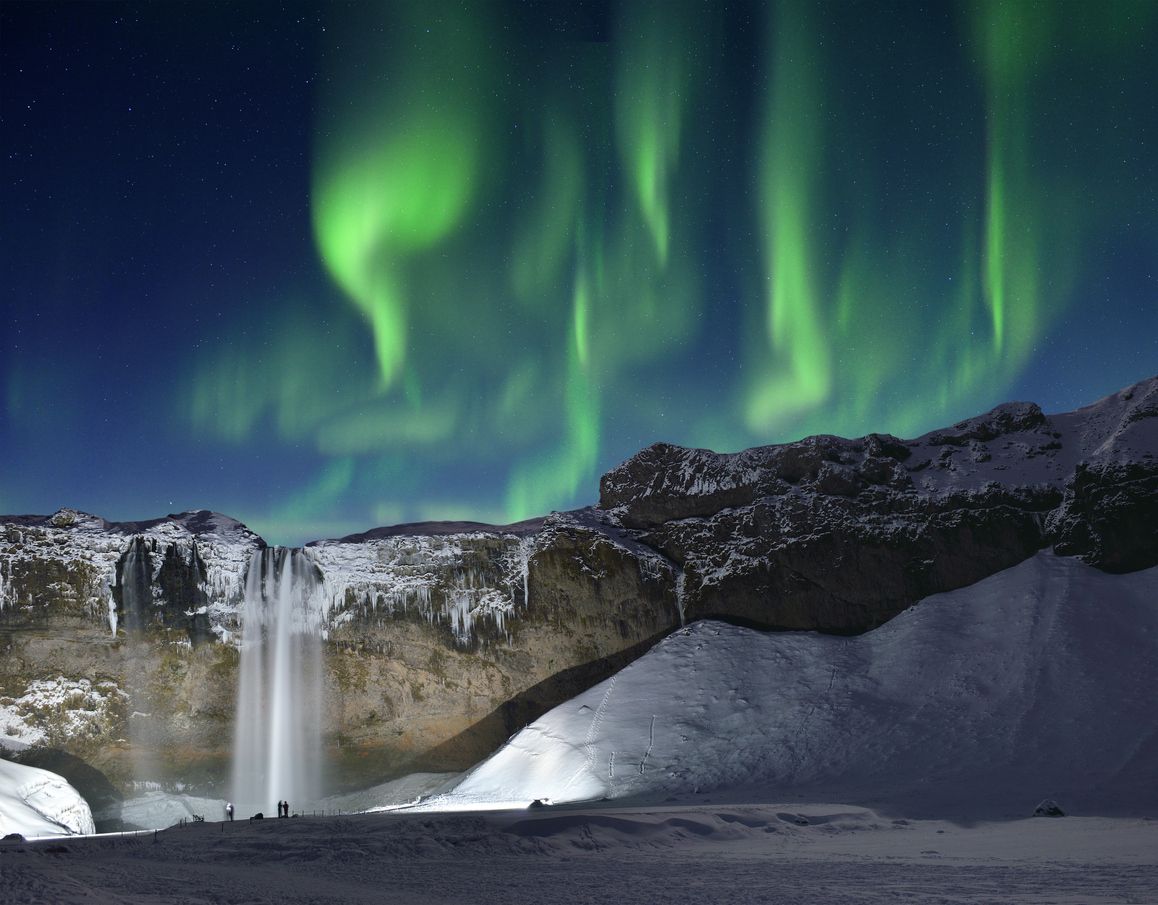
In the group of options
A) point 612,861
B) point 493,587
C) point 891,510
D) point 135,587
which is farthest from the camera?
point 493,587

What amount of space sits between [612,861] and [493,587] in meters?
35.7

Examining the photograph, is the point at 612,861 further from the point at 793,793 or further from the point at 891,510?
the point at 891,510

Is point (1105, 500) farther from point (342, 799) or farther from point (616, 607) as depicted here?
point (342, 799)

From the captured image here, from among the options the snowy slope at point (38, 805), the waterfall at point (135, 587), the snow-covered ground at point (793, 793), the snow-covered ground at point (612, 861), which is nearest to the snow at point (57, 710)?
the waterfall at point (135, 587)

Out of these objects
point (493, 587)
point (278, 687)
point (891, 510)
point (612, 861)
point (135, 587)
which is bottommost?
point (612, 861)

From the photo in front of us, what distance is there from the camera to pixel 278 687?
50688 millimetres

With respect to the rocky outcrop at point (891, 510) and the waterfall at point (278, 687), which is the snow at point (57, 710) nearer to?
the waterfall at point (278, 687)

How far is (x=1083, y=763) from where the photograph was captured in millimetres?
32875

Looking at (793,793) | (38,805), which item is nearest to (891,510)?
(793,793)

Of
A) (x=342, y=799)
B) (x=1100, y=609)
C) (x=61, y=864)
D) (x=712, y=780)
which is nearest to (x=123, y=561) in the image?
(x=342, y=799)

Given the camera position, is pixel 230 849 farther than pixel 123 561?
No

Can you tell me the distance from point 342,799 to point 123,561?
60.2 feet

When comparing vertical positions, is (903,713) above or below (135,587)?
below

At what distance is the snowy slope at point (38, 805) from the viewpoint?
33844mm
